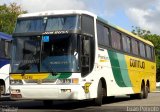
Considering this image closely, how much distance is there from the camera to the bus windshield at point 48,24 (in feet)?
49.0

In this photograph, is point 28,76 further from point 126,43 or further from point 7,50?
point 126,43

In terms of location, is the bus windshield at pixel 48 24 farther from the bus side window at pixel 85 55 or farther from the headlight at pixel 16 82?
the headlight at pixel 16 82

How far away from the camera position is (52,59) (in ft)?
47.6

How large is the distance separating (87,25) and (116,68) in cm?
395

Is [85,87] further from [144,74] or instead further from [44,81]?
[144,74]

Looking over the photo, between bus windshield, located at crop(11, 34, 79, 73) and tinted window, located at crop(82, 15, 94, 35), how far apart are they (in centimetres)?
75

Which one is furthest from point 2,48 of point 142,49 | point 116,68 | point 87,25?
point 142,49

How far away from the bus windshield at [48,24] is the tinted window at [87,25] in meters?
0.30

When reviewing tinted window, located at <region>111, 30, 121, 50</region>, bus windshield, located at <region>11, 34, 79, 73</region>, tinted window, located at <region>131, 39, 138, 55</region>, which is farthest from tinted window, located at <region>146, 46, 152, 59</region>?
bus windshield, located at <region>11, 34, 79, 73</region>

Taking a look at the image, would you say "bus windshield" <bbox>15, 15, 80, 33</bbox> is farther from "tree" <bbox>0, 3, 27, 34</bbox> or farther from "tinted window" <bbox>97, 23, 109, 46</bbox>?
"tree" <bbox>0, 3, 27, 34</bbox>

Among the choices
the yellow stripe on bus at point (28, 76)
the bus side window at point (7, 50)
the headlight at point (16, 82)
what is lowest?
the headlight at point (16, 82)

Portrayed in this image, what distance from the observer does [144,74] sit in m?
24.9

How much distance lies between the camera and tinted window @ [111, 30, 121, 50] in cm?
1881

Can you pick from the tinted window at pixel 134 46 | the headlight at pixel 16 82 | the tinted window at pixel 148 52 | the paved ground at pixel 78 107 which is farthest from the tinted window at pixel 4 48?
the tinted window at pixel 148 52
